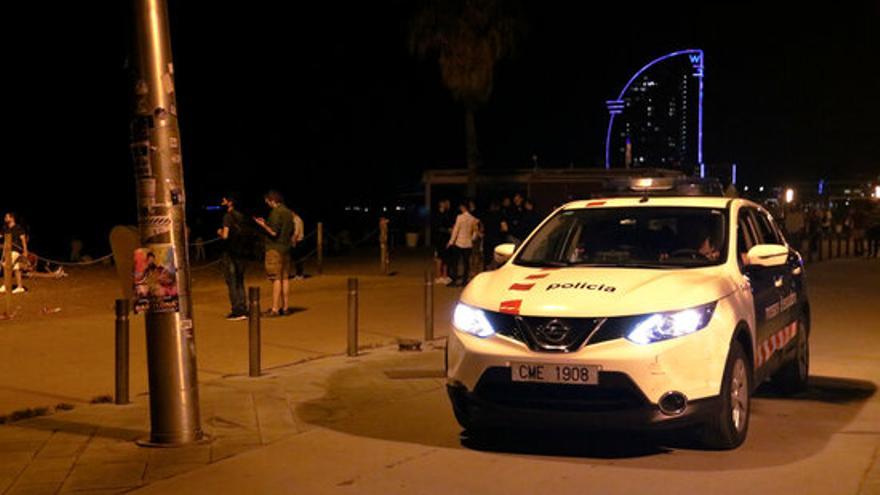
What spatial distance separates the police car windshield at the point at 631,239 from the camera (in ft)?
25.4

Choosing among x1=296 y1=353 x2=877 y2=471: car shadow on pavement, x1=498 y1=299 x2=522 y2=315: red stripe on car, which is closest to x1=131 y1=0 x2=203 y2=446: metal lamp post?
x1=296 y1=353 x2=877 y2=471: car shadow on pavement

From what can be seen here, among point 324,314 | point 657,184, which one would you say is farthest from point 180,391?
point 324,314

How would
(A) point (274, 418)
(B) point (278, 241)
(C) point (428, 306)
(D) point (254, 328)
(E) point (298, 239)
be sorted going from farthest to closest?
(E) point (298, 239) → (B) point (278, 241) → (C) point (428, 306) → (D) point (254, 328) → (A) point (274, 418)

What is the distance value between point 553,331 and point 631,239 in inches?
72.0

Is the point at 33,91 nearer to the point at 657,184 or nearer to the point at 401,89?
the point at 401,89

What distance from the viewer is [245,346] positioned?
1247cm

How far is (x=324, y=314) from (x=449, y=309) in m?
1.97

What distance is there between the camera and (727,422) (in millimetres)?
6883

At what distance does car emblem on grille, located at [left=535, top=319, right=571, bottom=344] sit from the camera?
6531 mm

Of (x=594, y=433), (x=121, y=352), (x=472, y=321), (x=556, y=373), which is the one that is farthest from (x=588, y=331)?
(x=121, y=352)

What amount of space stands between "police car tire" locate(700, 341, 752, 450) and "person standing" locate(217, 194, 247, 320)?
908 cm

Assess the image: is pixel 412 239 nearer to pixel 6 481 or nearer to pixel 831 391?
pixel 831 391

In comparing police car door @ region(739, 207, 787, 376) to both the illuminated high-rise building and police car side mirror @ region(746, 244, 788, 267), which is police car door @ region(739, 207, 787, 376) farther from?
the illuminated high-rise building

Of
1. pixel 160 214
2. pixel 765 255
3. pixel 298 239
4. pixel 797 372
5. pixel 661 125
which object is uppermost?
pixel 661 125
